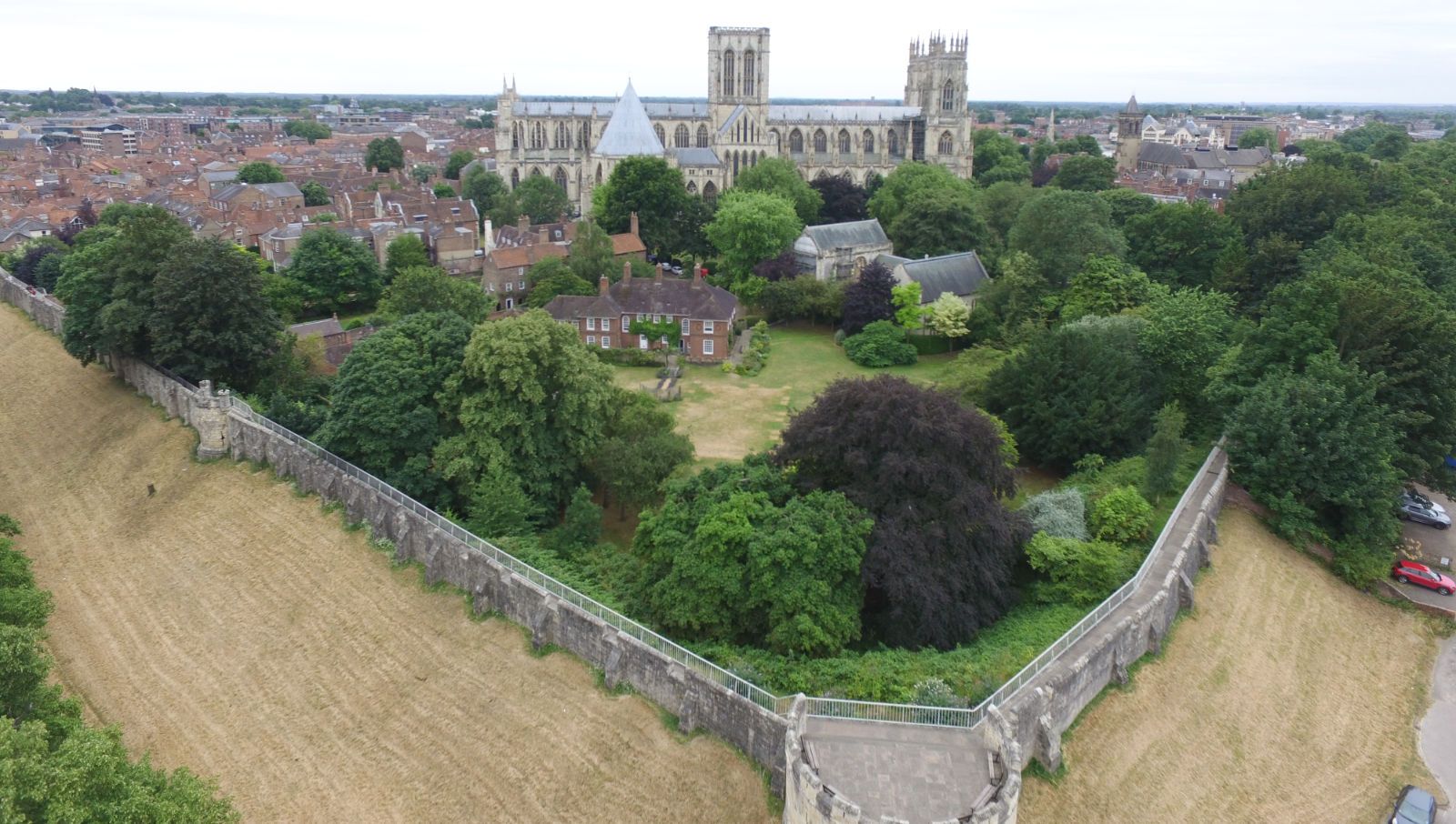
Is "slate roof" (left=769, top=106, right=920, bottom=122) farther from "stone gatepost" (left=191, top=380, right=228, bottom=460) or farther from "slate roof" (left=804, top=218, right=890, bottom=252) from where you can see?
"stone gatepost" (left=191, top=380, right=228, bottom=460)

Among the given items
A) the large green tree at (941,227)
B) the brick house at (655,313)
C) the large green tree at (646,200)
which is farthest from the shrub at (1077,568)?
the large green tree at (646,200)

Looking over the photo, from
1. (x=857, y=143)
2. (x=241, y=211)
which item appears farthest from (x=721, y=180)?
(x=241, y=211)

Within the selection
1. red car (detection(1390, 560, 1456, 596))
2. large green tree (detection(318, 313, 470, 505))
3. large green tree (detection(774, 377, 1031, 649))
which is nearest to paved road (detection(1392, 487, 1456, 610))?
red car (detection(1390, 560, 1456, 596))

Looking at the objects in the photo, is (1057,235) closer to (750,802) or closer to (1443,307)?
(1443,307)

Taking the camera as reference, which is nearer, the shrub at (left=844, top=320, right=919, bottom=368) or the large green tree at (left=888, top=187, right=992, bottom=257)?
the shrub at (left=844, top=320, right=919, bottom=368)

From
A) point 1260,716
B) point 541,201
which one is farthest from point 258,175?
point 1260,716

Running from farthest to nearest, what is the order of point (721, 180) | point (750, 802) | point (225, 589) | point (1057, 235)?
1. point (721, 180)
2. point (1057, 235)
3. point (225, 589)
4. point (750, 802)
